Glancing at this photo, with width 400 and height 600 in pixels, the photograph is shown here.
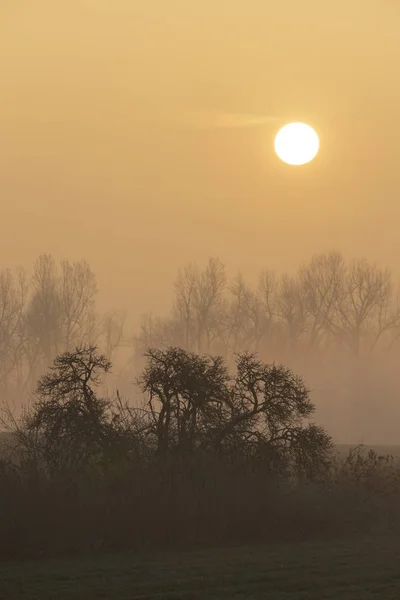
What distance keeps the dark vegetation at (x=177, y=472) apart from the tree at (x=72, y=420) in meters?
0.03

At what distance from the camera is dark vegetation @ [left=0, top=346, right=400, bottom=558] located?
22891 mm

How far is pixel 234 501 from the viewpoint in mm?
24969

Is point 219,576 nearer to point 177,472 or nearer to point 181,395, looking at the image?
point 177,472

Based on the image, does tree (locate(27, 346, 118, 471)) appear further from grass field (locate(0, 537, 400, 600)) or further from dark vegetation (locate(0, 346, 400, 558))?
grass field (locate(0, 537, 400, 600))

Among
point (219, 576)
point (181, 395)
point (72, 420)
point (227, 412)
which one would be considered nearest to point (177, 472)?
point (181, 395)

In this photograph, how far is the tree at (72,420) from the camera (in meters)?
26.4

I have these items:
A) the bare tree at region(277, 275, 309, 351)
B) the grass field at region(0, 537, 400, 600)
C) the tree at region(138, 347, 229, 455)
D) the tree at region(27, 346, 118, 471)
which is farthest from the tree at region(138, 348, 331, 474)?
the bare tree at region(277, 275, 309, 351)

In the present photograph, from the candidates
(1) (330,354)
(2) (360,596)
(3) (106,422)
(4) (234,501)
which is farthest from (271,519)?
(1) (330,354)

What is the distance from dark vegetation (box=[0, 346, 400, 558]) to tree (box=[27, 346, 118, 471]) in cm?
3

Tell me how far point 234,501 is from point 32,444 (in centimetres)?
582

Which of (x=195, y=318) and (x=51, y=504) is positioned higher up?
(x=195, y=318)

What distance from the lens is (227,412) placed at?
28.2 meters

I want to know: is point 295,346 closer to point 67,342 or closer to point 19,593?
point 67,342

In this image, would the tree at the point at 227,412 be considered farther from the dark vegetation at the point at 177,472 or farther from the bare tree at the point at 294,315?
the bare tree at the point at 294,315
